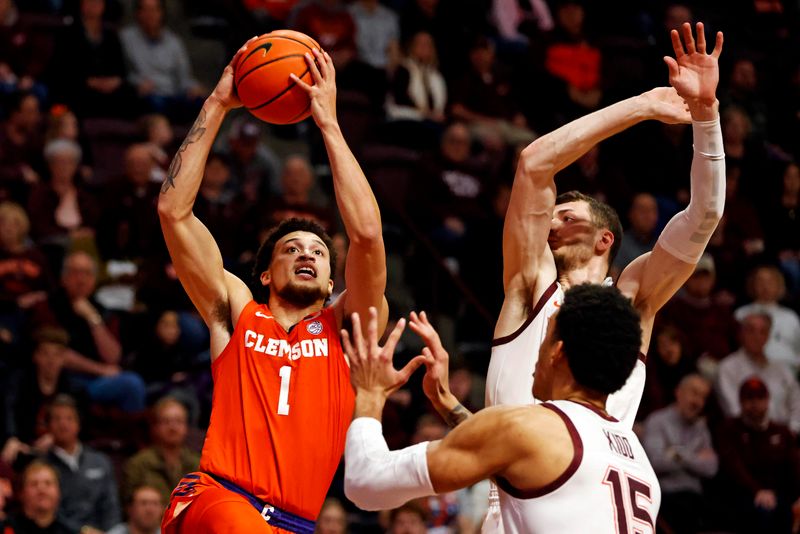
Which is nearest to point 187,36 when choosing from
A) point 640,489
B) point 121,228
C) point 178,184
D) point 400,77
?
point 400,77

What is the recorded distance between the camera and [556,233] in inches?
238

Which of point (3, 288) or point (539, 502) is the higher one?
point (3, 288)

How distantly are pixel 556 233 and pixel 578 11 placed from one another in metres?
9.85

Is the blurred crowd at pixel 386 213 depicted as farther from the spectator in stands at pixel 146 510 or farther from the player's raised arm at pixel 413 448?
the player's raised arm at pixel 413 448

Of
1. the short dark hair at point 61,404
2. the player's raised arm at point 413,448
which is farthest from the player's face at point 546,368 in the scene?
the short dark hair at point 61,404

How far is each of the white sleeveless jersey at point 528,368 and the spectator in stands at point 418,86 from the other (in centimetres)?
819

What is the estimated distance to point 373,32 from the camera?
14656 millimetres

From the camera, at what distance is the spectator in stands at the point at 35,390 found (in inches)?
403

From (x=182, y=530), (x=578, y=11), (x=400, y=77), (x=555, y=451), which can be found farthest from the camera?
(x=578, y=11)

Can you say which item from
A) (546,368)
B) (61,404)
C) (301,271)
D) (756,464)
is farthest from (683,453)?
(546,368)

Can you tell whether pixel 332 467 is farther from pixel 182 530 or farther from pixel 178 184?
pixel 178 184

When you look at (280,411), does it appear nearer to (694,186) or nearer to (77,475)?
(694,186)

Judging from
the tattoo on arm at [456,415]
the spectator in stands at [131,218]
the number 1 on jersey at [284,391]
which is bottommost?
the tattoo on arm at [456,415]

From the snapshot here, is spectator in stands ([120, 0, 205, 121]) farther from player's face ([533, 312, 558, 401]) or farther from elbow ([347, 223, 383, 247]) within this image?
Answer: player's face ([533, 312, 558, 401])
